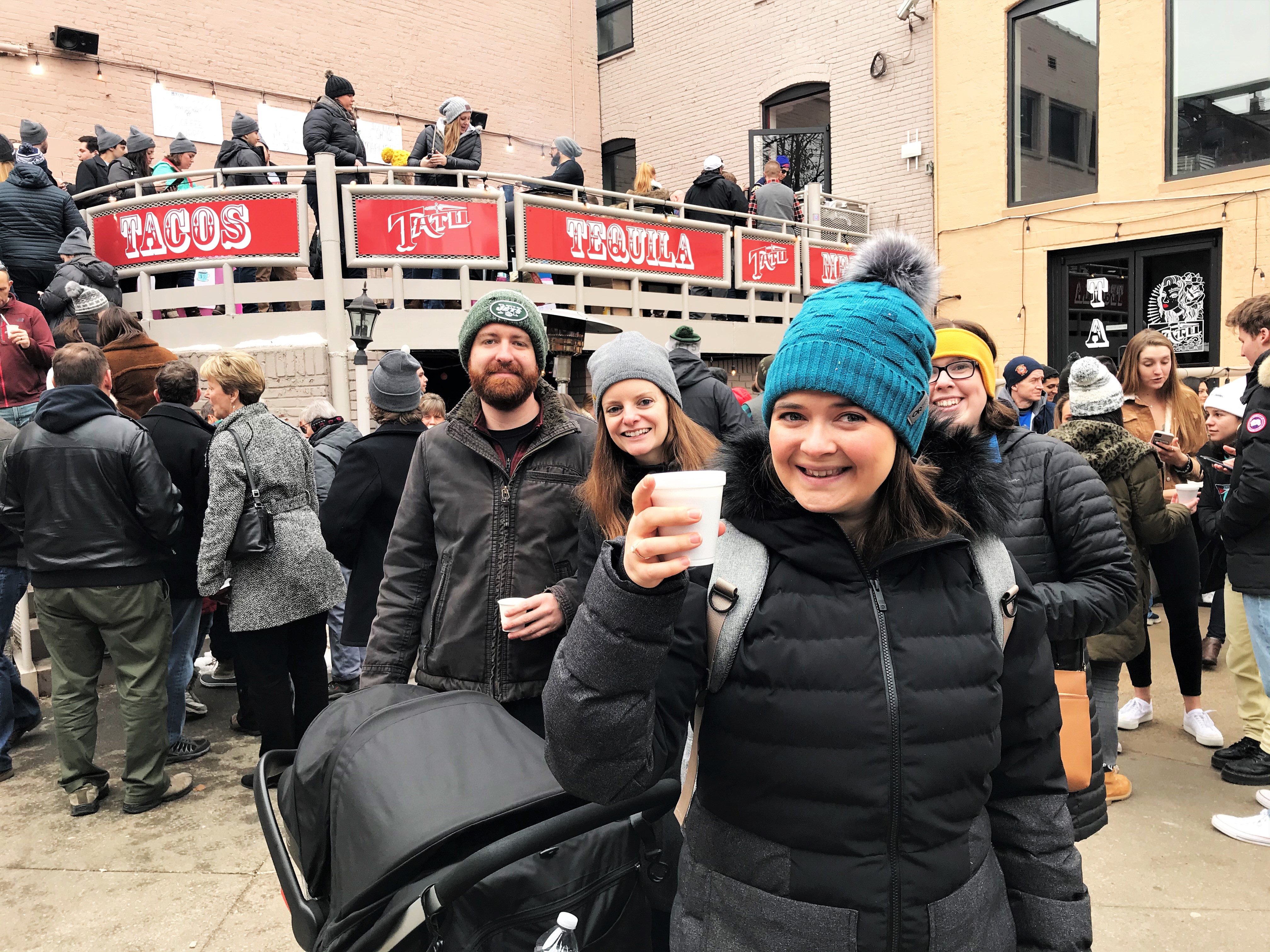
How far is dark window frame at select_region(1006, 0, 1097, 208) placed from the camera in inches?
442

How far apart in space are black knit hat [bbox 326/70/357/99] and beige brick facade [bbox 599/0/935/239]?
7909 mm

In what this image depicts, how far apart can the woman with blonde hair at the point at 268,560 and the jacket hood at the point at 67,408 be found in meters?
0.50

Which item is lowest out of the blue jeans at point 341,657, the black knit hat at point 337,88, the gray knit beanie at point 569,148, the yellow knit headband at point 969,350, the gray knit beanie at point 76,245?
the blue jeans at point 341,657

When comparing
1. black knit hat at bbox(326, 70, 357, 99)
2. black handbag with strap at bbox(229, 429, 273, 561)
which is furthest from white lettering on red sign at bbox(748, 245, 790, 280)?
black handbag with strap at bbox(229, 429, 273, 561)

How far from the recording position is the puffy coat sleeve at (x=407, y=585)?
106 inches

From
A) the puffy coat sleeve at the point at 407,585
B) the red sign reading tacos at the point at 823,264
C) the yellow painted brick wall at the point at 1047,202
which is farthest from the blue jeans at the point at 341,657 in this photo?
the red sign reading tacos at the point at 823,264

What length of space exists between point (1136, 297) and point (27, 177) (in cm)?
1261

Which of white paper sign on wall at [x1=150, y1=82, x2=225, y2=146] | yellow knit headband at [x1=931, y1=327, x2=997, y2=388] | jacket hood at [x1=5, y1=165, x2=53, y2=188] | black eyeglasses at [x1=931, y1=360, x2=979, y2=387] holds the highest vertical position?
white paper sign on wall at [x1=150, y1=82, x2=225, y2=146]

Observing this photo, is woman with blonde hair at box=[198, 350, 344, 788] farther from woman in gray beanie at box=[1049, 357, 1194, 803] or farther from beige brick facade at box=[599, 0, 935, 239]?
beige brick facade at box=[599, 0, 935, 239]

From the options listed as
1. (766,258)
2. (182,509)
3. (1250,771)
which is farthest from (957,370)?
(766,258)

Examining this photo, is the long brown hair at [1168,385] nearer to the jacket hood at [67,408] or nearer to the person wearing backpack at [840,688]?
the person wearing backpack at [840,688]

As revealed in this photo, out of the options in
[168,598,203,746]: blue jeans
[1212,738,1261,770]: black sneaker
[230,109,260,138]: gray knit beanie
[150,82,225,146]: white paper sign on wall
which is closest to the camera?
[1212,738,1261,770]: black sneaker

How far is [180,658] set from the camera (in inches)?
184

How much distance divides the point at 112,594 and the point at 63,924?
145 centimetres
